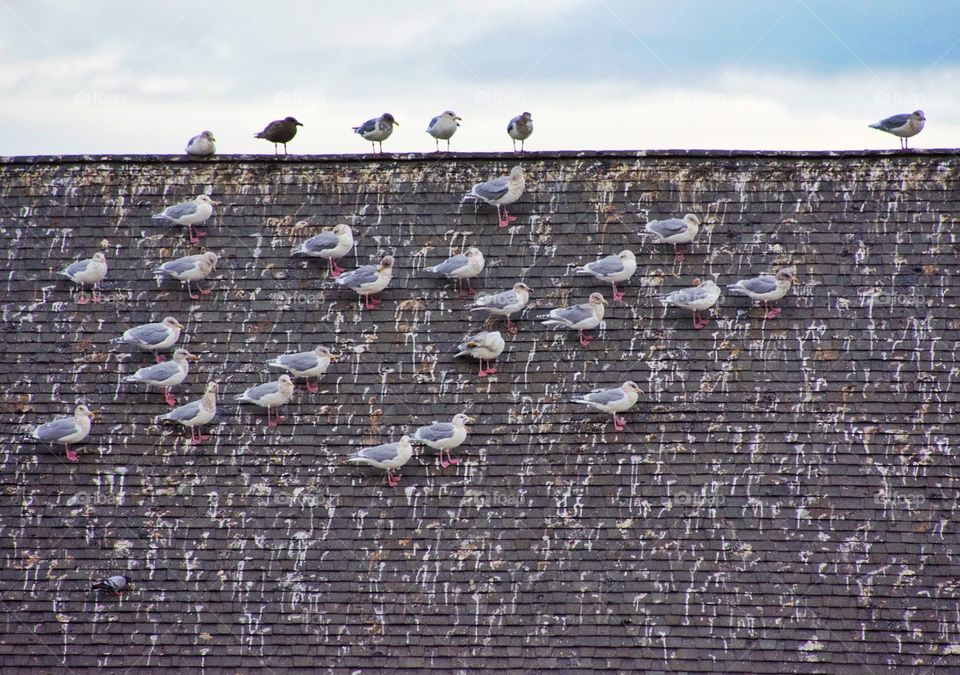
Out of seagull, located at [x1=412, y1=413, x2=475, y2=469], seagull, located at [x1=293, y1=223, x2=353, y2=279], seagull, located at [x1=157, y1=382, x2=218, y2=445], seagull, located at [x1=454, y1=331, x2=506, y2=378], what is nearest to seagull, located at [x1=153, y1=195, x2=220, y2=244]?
seagull, located at [x1=293, y1=223, x2=353, y2=279]

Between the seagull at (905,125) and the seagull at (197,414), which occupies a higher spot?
the seagull at (905,125)

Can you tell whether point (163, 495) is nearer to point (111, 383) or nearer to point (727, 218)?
point (111, 383)

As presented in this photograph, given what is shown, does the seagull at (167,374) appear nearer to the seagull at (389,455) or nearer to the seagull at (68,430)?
the seagull at (68,430)

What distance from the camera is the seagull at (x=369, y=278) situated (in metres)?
18.4

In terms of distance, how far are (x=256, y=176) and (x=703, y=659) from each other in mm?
9612

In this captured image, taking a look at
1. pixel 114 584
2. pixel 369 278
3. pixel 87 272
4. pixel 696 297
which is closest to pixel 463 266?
pixel 369 278

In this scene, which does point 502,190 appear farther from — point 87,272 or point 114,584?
point 114,584

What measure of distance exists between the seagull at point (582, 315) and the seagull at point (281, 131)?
5589 millimetres

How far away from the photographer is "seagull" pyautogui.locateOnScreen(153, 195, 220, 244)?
19.3m

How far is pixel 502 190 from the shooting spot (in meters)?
19.2

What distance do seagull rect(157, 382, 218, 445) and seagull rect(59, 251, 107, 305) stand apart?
2562 mm

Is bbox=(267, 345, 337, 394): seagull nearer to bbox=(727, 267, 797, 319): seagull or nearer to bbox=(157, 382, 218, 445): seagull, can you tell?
bbox=(157, 382, 218, 445): seagull

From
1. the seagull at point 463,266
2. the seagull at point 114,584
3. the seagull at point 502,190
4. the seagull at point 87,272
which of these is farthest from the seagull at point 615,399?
the seagull at point 87,272

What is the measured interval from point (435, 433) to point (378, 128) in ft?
19.4
